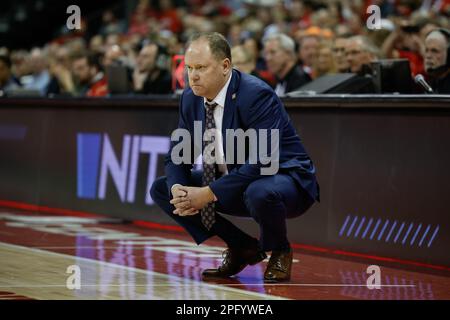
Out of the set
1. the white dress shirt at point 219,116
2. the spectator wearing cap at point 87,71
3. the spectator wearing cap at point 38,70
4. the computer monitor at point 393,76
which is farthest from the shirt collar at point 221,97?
the spectator wearing cap at point 38,70

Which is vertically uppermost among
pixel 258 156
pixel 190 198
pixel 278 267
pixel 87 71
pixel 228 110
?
pixel 87 71

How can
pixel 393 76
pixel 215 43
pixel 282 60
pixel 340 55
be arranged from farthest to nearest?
1. pixel 282 60
2. pixel 340 55
3. pixel 393 76
4. pixel 215 43

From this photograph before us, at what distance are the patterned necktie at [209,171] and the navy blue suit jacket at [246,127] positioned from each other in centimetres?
4

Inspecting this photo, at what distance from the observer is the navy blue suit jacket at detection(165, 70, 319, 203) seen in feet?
19.2

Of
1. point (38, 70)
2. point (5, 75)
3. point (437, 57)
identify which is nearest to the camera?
point (437, 57)

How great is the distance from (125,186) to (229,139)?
13.1 ft

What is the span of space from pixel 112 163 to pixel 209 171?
3.94 m

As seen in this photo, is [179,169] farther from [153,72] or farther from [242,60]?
[153,72]

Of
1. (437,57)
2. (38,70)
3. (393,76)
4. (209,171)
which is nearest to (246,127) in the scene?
(209,171)

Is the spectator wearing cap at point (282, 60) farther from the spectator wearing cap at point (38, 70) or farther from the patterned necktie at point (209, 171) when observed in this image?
the spectator wearing cap at point (38, 70)

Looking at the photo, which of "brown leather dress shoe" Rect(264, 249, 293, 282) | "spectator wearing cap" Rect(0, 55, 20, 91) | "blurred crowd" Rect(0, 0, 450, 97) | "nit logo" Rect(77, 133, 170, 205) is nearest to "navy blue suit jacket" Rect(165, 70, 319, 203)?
A: "brown leather dress shoe" Rect(264, 249, 293, 282)

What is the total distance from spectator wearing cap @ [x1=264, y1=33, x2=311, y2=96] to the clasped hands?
4537 millimetres

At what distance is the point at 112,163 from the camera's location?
9.86 metres
